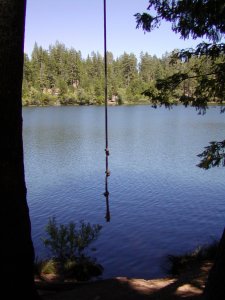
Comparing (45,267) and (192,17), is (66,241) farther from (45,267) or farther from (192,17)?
(192,17)

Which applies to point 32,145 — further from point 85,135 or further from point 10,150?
point 10,150

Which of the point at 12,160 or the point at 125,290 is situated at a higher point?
the point at 12,160

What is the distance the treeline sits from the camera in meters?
114

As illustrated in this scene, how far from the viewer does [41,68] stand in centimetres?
12469

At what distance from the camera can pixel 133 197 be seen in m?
19.5

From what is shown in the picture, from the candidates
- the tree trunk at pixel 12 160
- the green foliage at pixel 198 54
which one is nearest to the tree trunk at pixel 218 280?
the tree trunk at pixel 12 160

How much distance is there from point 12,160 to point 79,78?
411 ft

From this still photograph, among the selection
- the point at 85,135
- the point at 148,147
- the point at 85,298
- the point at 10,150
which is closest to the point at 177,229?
the point at 85,298

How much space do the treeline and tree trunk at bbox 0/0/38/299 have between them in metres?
101

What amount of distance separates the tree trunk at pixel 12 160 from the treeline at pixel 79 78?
330 ft

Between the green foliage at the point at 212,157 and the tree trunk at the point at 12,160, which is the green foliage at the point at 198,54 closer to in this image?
the green foliage at the point at 212,157

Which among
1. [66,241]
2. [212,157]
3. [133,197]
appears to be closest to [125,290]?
[66,241]

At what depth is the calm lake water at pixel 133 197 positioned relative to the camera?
42.6ft

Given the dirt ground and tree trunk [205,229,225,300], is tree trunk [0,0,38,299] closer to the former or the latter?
tree trunk [205,229,225,300]
